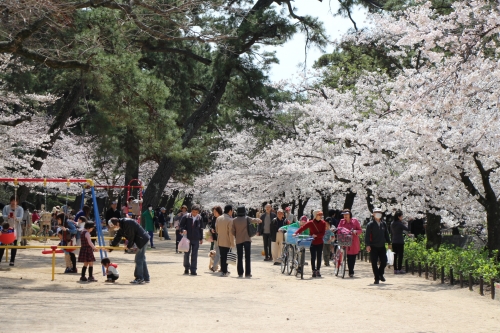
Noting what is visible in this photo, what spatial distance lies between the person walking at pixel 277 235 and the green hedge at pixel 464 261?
3456mm

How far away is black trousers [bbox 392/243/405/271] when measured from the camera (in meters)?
16.9

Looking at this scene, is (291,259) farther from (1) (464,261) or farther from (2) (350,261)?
(1) (464,261)

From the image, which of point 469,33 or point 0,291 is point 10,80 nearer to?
point 0,291

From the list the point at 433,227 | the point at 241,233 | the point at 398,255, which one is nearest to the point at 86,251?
the point at 241,233

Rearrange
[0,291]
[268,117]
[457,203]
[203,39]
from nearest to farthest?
[0,291] → [203,39] → [457,203] → [268,117]

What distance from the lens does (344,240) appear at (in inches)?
602

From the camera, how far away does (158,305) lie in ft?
32.4

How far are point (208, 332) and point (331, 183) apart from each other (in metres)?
15.7

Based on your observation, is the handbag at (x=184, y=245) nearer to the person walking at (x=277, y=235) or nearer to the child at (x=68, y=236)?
the child at (x=68, y=236)

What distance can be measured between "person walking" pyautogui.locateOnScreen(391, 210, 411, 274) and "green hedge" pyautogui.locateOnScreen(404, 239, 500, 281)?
1.42 ft

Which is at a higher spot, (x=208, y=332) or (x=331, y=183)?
(x=331, y=183)

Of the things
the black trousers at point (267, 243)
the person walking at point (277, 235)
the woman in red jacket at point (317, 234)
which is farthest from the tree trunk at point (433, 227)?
the woman in red jacket at point (317, 234)

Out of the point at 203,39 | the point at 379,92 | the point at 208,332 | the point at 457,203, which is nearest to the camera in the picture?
the point at 208,332

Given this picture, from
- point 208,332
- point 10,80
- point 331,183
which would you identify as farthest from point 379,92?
point 208,332
